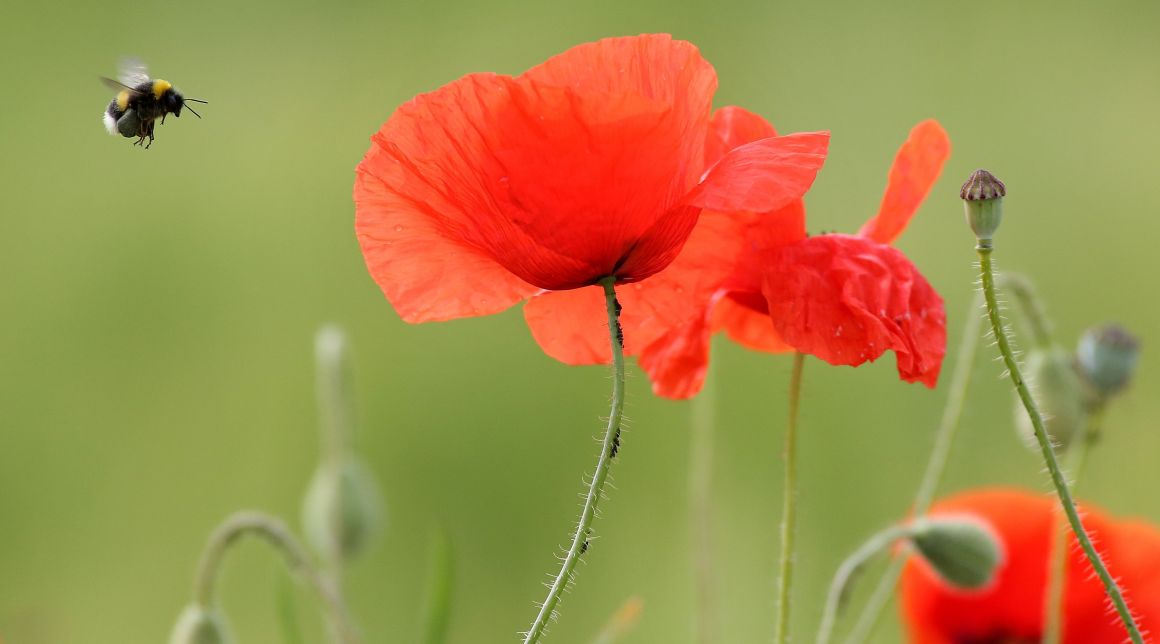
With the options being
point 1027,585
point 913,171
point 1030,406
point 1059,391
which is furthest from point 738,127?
point 1027,585

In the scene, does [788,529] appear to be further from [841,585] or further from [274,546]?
[274,546]

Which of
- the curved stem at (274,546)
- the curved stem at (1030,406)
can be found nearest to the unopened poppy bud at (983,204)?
the curved stem at (1030,406)

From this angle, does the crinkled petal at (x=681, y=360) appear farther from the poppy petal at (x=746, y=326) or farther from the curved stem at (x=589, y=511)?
the curved stem at (x=589, y=511)

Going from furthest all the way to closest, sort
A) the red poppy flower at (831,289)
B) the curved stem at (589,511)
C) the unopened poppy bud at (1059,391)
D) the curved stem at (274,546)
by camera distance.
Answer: the unopened poppy bud at (1059,391) → the curved stem at (274,546) → the red poppy flower at (831,289) → the curved stem at (589,511)

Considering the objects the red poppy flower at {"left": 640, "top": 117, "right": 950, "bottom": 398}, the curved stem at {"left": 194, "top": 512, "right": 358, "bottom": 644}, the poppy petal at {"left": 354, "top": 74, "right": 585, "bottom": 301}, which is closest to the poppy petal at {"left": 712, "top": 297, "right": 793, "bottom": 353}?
the red poppy flower at {"left": 640, "top": 117, "right": 950, "bottom": 398}

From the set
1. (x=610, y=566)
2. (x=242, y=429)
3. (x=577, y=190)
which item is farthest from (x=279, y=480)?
(x=577, y=190)

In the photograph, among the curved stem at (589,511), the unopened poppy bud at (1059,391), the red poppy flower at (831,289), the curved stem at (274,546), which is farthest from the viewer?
the unopened poppy bud at (1059,391)

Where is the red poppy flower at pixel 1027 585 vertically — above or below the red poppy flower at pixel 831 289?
below

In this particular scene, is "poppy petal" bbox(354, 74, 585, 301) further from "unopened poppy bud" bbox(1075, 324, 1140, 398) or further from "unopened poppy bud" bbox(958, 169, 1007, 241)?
"unopened poppy bud" bbox(1075, 324, 1140, 398)
